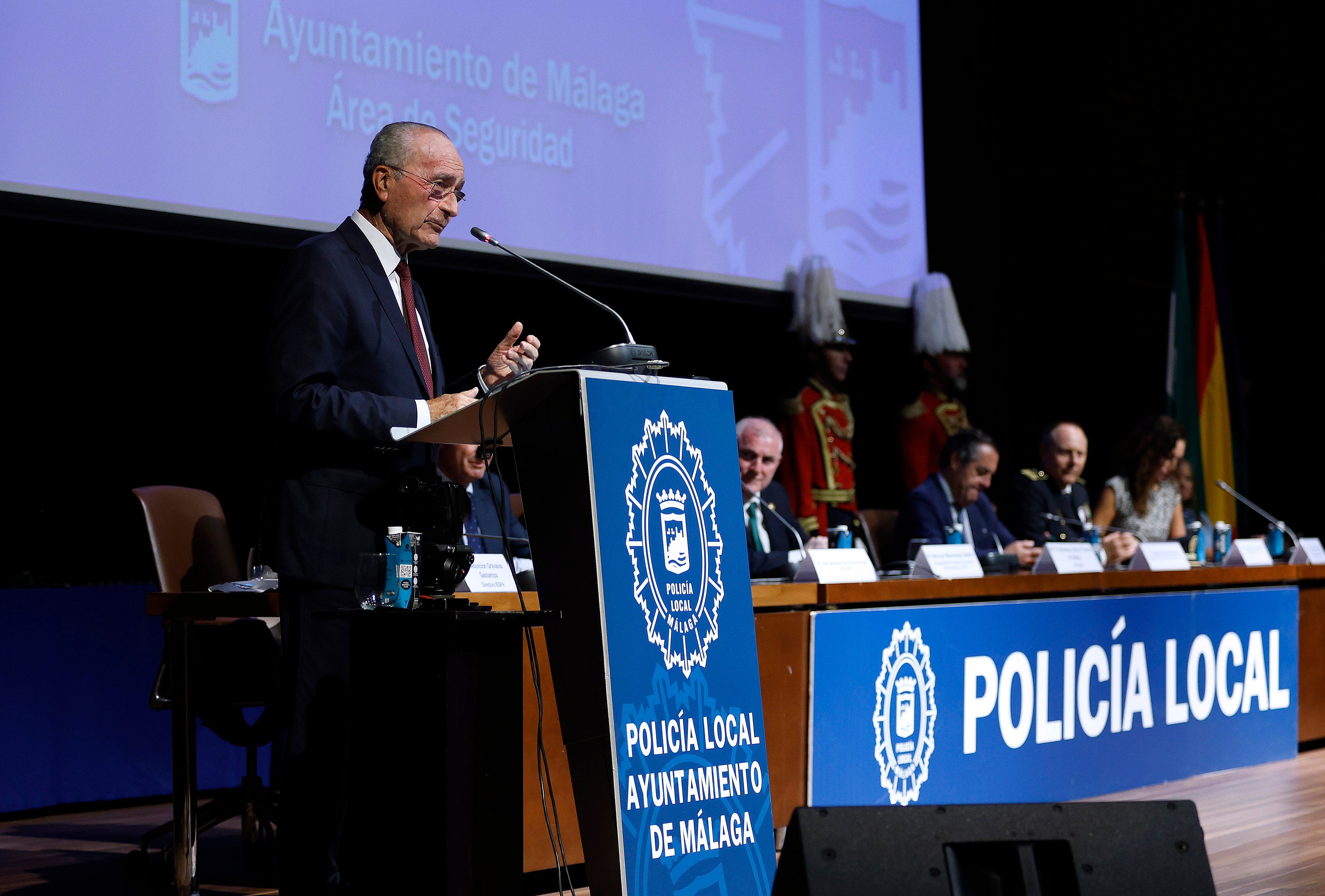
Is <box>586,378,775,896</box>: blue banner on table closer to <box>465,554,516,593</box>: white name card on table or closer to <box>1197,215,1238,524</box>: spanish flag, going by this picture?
<box>465,554,516,593</box>: white name card on table

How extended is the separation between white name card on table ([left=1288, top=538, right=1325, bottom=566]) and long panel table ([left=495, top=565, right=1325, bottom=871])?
825 mm

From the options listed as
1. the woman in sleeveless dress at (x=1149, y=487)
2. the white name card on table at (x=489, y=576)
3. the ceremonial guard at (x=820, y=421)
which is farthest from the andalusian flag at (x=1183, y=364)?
the white name card on table at (x=489, y=576)

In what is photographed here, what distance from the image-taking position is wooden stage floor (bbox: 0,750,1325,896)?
2809 mm

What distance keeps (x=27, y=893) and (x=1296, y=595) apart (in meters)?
3.91

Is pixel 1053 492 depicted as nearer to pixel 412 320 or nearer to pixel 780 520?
pixel 780 520

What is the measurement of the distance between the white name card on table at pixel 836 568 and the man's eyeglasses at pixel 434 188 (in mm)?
1313

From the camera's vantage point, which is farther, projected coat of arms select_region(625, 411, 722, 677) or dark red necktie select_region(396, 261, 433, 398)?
dark red necktie select_region(396, 261, 433, 398)

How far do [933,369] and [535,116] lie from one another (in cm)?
218

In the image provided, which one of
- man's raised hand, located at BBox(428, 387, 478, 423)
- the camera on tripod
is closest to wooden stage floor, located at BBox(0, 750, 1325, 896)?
the camera on tripod

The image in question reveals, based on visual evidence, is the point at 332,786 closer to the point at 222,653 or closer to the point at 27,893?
Answer: the point at 222,653

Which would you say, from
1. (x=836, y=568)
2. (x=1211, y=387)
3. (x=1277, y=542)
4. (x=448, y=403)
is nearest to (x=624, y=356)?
(x=448, y=403)

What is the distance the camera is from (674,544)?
190 cm

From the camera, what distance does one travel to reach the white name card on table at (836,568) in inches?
123

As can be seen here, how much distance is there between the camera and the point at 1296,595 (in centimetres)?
456
